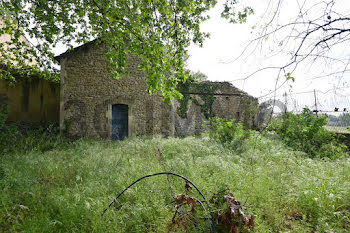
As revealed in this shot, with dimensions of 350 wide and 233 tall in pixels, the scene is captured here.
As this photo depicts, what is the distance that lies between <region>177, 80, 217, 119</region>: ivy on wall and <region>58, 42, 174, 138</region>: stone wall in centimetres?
267

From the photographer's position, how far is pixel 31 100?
30.9 feet

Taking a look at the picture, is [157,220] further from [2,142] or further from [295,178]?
[2,142]

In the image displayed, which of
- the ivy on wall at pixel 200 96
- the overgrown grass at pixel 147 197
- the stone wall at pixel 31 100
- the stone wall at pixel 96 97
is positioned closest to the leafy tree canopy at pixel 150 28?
the overgrown grass at pixel 147 197

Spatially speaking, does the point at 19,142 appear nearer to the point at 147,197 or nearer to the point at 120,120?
the point at 120,120

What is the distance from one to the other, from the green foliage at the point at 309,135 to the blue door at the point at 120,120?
678cm

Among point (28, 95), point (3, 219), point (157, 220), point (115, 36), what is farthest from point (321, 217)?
point (28, 95)

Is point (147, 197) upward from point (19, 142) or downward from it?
downward

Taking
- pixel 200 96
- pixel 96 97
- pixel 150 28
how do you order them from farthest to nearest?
pixel 200 96 < pixel 96 97 < pixel 150 28

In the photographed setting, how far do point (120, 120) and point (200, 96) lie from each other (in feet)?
19.4

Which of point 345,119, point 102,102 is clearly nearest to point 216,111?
point 345,119

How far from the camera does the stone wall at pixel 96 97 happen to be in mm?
8805

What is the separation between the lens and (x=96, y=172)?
375 cm

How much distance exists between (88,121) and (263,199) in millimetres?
8494

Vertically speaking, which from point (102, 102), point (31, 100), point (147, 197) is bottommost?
point (147, 197)
